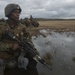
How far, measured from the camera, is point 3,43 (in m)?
6.36

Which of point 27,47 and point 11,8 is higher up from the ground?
point 11,8

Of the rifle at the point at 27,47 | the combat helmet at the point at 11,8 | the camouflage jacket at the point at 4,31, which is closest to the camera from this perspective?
the rifle at the point at 27,47

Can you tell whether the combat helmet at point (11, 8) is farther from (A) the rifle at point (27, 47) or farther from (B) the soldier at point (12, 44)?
(A) the rifle at point (27, 47)

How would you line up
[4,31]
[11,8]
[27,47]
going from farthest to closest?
[11,8] < [4,31] < [27,47]

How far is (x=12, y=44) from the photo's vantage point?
631 centimetres

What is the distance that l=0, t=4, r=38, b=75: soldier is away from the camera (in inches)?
249

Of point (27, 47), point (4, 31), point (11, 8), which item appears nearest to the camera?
point (27, 47)

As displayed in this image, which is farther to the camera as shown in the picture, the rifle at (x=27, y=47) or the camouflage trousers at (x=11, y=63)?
the camouflage trousers at (x=11, y=63)

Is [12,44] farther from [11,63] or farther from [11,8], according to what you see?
[11,8]

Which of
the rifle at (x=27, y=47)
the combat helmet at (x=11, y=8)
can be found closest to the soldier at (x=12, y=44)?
the combat helmet at (x=11, y=8)

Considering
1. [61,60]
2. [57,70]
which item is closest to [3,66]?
[57,70]

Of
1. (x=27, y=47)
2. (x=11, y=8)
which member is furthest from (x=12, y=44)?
(x=11, y=8)

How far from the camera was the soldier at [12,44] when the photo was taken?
634 centimetres

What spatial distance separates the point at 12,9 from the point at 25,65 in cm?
165
